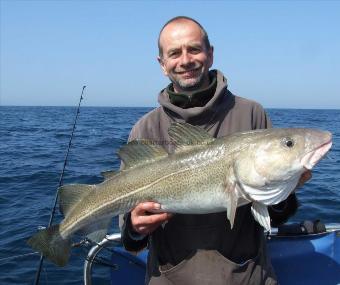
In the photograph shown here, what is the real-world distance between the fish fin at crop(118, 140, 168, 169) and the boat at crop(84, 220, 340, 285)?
152 cm

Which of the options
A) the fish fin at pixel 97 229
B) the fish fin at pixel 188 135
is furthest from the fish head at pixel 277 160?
the fish fin at pixel 97 229

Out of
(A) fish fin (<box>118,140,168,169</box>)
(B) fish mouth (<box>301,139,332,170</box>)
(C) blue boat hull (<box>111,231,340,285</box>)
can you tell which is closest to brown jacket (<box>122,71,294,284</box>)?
(A) fish fin (<box>118,140,168,169</box>)

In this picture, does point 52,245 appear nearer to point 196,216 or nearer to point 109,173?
point 109,173

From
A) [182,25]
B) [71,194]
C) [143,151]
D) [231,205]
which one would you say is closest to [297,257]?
[231,205]

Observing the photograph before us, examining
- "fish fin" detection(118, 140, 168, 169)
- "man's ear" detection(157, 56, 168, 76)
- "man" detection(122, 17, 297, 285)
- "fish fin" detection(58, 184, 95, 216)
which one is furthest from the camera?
"man's ear" detection(157, 56, 168, 76)

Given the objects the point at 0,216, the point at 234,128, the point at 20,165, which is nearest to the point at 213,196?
the point at 234,128

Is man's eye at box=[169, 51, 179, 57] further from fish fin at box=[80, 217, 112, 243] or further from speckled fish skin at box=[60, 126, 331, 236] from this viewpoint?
fish fin at box=[80, 217, 112, 243]

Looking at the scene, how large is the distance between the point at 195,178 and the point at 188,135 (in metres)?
0.37

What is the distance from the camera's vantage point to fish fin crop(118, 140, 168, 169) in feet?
12.4

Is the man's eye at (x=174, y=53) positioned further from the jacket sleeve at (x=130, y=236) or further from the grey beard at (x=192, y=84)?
the jacket sleeve at (x=130, y=236)

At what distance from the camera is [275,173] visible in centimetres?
329

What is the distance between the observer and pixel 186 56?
3.86m

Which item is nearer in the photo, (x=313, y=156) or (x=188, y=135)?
(x=313, y=156)

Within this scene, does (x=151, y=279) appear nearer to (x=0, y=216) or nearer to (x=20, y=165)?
(x=0, y=216)
